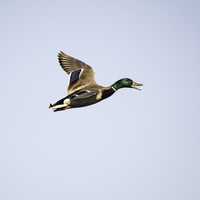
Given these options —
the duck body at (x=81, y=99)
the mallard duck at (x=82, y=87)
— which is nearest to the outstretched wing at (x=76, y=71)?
the mallard duck at (x=82, y=87)

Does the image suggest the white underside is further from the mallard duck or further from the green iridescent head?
the green iridescent head

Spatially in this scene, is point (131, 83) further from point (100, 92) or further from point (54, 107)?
point (54, 107)

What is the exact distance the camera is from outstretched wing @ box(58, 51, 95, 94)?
511 inches

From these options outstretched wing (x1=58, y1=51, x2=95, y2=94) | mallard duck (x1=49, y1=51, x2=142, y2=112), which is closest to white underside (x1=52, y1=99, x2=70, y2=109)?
mallard duck (x1=49, y1=51, x2=142, y2=112)

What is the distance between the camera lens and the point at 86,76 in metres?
13.5

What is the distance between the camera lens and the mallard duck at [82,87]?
11.9 meters

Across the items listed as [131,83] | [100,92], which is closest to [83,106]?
[100,92]

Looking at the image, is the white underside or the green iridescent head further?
the green iridescent head

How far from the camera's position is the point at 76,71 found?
14.0 metres

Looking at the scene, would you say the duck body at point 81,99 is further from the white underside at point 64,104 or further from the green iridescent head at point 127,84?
the green iridescent head at point 127,84

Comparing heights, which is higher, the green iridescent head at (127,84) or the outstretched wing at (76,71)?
the outstretched wing at (76,71)

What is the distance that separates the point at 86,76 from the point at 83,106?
1.71 meters

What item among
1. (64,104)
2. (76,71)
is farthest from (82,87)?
(76,71)

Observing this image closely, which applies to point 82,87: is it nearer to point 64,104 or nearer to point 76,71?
point 64,104
